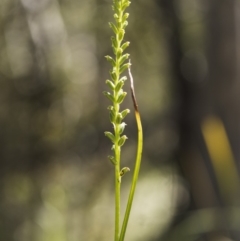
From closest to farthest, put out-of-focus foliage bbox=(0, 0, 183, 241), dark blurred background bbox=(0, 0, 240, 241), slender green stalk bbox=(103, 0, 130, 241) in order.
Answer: slender green stalk bbox=(103, 0, 130, 241) < dark blurred background bbox=(0, 0, 240, 241) < out-of-focus foliage bbox=(0, 0, 183, 241)

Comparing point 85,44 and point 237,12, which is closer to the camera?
point 237,12

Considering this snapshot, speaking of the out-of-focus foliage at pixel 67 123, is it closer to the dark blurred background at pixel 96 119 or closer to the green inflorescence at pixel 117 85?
the dark blurred background at pixel 96 119

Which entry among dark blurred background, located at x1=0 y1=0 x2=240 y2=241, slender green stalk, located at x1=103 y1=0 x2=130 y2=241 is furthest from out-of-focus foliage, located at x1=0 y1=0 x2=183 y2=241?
slender green stalk, located at x1=103 y1=0 x2=130 y2=241

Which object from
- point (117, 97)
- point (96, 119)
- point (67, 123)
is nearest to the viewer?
point (117, 97)

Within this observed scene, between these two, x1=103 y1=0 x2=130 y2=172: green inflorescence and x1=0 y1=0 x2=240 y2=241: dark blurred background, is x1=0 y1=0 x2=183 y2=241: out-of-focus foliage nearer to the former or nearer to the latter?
x1=0 y1=0 x2=240 y2=241: dark blurred background

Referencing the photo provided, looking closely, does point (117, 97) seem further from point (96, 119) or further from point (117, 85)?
point (96, 119)

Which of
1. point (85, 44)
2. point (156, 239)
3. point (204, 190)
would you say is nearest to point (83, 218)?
point (156, 239)

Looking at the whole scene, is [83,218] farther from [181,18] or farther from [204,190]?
[181,18]

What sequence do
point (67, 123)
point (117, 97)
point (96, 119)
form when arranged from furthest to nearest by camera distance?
point (96, 119) → point (67, 123) → point (117, 97)

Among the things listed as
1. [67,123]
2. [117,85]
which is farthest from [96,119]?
[117,85]
